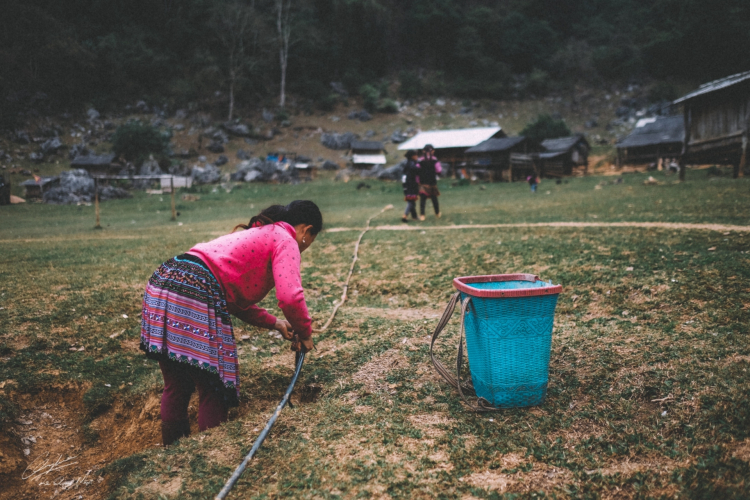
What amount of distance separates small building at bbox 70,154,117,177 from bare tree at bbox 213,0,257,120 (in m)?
22.9

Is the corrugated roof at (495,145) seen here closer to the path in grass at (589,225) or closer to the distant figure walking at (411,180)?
the distant figure walking at (411,180)

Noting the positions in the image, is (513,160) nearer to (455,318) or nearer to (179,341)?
(455,318)

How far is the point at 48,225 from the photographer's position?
657 inches

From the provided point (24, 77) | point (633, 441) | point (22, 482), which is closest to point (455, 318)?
point (633, 441)

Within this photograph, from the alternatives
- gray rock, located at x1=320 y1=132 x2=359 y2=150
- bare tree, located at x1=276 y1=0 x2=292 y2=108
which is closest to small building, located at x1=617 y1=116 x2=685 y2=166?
gray rock, located at x1=320 y1=132 x2=359 y2=150

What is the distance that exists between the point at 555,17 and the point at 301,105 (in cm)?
5131

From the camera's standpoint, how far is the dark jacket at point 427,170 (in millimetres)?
11938

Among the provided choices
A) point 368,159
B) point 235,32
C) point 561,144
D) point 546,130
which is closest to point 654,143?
point 561,144

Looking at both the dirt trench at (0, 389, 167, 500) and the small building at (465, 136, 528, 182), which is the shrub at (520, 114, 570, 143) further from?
the dirt trench at (0, 389, 167, 500)

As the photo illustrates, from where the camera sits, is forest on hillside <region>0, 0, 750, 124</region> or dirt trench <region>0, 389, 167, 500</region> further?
forest on hillside <region>0, 0, 750, 124</region>

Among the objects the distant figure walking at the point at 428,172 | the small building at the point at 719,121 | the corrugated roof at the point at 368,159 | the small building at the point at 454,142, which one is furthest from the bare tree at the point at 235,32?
the distant figure walking at the point at 428,172

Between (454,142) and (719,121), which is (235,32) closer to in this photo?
(454,142)

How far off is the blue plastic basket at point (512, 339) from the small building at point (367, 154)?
46213mm

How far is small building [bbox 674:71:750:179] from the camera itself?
17359 mm
